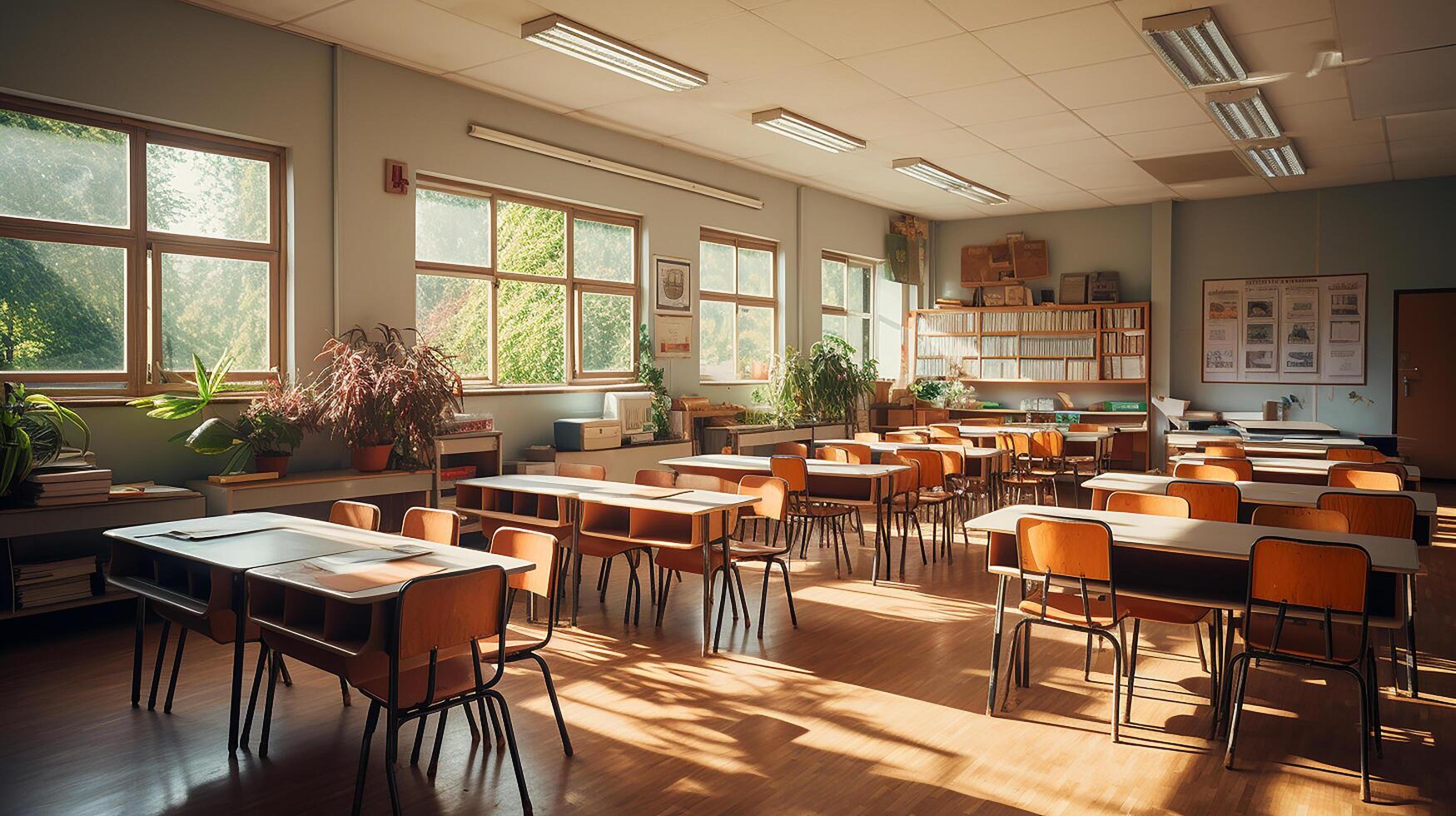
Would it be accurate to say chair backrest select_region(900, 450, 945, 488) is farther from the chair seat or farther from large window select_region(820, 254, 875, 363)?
large window select_region(820, 254, 875, 363)

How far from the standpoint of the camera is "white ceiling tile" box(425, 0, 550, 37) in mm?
5575

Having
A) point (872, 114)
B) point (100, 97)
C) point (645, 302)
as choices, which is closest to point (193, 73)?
point (100, 97)

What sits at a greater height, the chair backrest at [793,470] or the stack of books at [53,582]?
the chair backrest at [793,470]

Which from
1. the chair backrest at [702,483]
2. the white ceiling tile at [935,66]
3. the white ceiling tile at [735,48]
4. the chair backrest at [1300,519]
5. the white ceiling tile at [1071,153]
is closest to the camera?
the chair backrest at [1300,519]

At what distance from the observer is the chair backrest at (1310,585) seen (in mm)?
3244

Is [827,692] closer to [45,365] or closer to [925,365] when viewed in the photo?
[45,365]

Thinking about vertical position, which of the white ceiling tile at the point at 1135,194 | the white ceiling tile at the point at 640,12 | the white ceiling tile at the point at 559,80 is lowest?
the white ceiling tile at the point at 640,12

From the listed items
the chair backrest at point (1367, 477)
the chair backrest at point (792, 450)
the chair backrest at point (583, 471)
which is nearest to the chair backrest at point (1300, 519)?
the chair backrest at point (1367, 477)

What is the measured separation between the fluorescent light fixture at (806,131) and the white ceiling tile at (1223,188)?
4555 millimetres

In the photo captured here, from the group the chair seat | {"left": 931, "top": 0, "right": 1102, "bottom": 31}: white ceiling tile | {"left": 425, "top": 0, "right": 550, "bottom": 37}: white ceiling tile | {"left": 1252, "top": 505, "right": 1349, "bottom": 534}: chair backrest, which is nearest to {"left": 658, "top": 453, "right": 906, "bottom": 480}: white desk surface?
the chair seat

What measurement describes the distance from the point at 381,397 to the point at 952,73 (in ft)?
15.2

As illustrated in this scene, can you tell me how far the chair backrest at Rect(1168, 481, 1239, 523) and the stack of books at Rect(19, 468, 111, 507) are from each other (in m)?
5.69

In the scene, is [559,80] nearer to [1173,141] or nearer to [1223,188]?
[1173,141]

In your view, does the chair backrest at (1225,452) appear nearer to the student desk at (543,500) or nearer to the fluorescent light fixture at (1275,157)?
the fluorescent light fixture at (1275,157)
